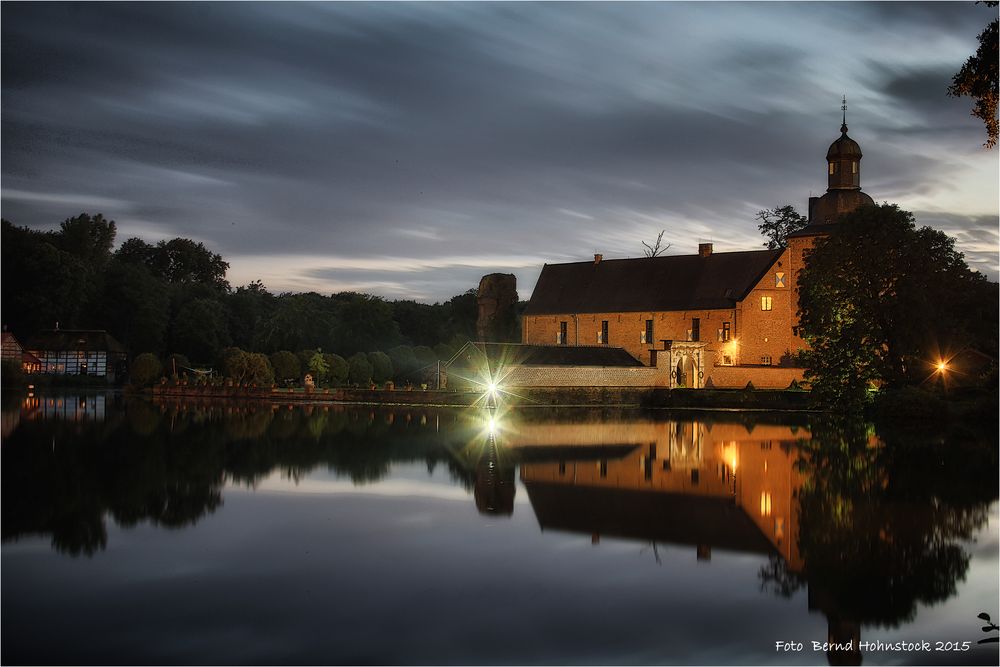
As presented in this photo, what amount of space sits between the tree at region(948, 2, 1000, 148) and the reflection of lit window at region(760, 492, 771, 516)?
574cm

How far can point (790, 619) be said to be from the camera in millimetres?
9133

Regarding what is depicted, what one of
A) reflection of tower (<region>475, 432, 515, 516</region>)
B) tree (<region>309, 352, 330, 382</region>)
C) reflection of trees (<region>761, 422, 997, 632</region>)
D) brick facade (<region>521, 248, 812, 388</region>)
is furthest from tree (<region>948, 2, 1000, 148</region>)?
tree (<region>309, 352, 330, 382</region>)

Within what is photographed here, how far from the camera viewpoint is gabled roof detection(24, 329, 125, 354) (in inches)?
2689

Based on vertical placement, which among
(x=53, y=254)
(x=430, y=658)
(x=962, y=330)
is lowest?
(x=430, y=658)

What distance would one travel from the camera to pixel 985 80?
14977mm

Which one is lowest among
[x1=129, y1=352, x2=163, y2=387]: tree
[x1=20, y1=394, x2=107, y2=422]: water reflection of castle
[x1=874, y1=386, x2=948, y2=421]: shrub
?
[x1=20, y1=394, x2=107, y2=422]: water reflection of castle

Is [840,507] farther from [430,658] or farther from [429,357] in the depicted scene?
[429,357]

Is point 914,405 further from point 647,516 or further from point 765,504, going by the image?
point 647,516

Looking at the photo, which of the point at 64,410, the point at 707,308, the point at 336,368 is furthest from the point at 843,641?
the point at 336,368

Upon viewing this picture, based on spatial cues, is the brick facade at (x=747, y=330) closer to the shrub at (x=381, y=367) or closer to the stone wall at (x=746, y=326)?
the stone wall at (x=746, y=326)

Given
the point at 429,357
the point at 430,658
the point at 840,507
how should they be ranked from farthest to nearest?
the point at 429,357
the point at 840,507
the point at 430,658

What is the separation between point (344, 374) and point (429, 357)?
22.8 ft

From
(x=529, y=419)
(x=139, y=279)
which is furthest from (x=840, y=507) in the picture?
(x=139, y=279)

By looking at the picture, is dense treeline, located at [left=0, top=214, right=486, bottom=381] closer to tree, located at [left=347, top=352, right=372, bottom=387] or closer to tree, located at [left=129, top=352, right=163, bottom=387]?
tree, located at [left=347, top=352, right=372, bottom=387]
